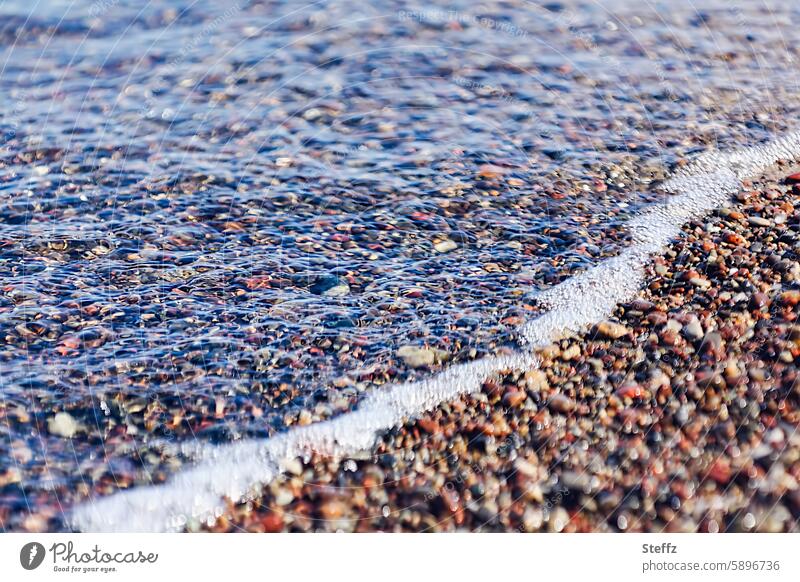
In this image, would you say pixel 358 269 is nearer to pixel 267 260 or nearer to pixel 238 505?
pixel 267 260

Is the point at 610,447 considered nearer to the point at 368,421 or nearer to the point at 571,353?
the point at 571,353

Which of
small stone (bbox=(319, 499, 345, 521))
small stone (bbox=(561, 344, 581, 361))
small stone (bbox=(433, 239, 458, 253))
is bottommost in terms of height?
small stone (bbox=(319, 499, 345, 521))

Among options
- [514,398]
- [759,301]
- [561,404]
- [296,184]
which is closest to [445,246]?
[296,184]

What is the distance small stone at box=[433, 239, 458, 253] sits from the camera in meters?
7.61

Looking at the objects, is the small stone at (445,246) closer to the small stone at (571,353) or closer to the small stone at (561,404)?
the small stone at (571,353)

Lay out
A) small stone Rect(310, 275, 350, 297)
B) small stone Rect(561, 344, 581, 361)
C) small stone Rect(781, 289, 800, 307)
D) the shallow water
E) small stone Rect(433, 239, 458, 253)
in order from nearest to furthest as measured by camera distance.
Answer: the shallow water
small stone Rect(561, 344, 581, 361)
small stone Rect(781, 289, 800, 307)
small stone Rect(310, 275, 350, 297)
small stone Rect(433, 239, 458, 253)

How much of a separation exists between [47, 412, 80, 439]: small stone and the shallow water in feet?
0.14

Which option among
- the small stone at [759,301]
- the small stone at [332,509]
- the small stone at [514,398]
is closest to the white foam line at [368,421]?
the small stone at [514,398]

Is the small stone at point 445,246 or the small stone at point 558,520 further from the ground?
the small stone at point 445,246

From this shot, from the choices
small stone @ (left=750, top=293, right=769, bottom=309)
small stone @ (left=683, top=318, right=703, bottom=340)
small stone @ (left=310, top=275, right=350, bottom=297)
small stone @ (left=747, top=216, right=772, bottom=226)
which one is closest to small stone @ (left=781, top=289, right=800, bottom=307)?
small stone @ (left=750, top=293, right=769, bottom=309)

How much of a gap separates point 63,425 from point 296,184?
3.89 metres

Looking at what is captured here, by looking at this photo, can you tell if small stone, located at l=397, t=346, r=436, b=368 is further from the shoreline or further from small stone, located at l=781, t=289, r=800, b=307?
small stone, located at l=781, t=289, r=800, b=307

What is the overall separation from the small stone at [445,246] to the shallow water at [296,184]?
6cm

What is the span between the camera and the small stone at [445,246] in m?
7.61
